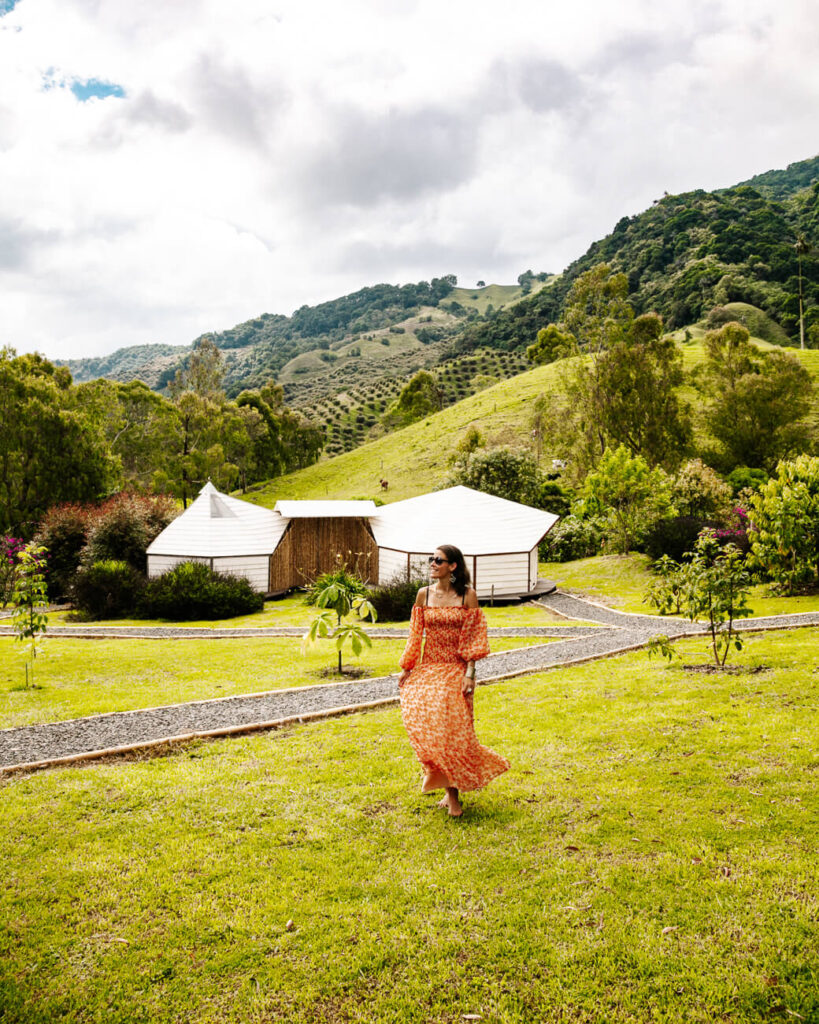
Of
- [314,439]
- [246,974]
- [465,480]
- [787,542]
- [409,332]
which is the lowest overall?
[246,974]

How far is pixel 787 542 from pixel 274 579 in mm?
17865

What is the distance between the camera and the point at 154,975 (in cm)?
326

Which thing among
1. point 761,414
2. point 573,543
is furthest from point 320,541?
point 761,414

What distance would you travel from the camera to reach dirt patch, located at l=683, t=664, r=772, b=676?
8.80 meters

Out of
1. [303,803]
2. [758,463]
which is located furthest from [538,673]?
[758,463]

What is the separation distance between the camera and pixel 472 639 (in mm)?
4844

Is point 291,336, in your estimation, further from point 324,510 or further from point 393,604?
point 393,604

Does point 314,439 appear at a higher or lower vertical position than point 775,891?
higher

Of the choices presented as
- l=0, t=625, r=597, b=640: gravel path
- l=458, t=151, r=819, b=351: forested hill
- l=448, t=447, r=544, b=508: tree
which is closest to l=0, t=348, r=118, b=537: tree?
l=0, t=625, r=597, b=640: gravel path

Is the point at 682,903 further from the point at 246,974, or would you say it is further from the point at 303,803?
the point at 303,803

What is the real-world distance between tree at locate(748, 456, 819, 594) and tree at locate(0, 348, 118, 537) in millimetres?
28303

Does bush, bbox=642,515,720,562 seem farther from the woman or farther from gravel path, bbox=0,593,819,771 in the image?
the woman

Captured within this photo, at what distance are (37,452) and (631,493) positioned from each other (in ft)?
89.4

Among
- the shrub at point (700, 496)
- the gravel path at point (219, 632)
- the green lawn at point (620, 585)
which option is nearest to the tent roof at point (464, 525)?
the green lawn at point (620, 585)
